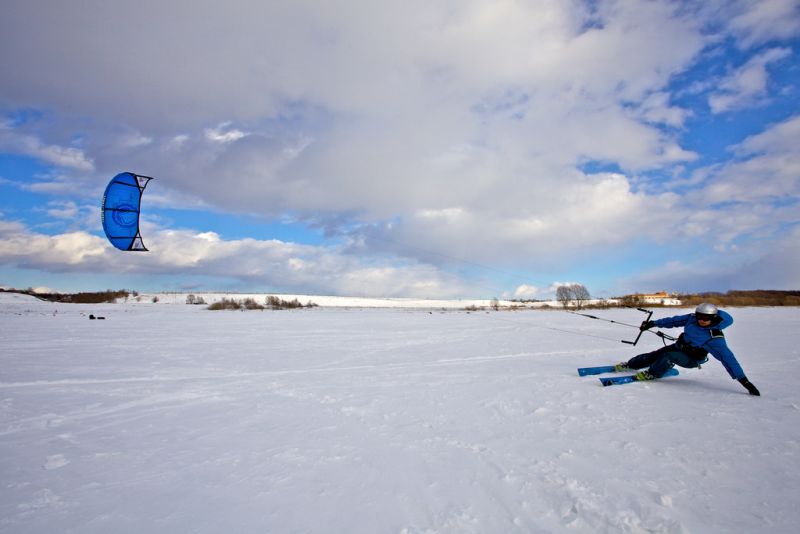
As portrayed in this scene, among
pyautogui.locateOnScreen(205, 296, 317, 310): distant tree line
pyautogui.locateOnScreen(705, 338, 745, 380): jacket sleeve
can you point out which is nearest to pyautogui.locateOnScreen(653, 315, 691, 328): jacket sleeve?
pyautogui.locateOnScreen(705, 338, 745, 380): jacket sleeve

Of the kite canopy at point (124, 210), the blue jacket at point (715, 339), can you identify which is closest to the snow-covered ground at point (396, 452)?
the blue jacket at point (715, 339)

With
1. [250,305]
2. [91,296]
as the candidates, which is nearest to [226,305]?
[250,305]

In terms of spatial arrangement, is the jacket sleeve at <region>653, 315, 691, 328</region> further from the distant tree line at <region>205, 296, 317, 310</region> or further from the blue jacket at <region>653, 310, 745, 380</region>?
the distant tree line at <region>205, 296, 317, 310</region>

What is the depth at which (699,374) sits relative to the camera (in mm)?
7012

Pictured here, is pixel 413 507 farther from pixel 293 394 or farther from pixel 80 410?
pixel 80 410

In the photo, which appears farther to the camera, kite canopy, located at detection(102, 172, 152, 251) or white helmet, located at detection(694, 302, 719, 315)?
kite canopy, located at detection(102, 172, 152, 251)

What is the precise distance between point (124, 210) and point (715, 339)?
1466 cm

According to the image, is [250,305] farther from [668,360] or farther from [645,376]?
[668,360]

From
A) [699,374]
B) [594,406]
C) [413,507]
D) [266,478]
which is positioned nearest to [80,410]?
[266,478]

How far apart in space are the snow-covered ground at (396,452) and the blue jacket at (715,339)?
0.42 m

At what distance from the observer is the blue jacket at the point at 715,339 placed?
5.43m

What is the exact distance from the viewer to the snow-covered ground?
2547mm

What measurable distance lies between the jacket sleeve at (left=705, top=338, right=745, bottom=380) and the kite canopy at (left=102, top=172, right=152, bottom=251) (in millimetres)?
13737

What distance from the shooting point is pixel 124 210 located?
464 inches
